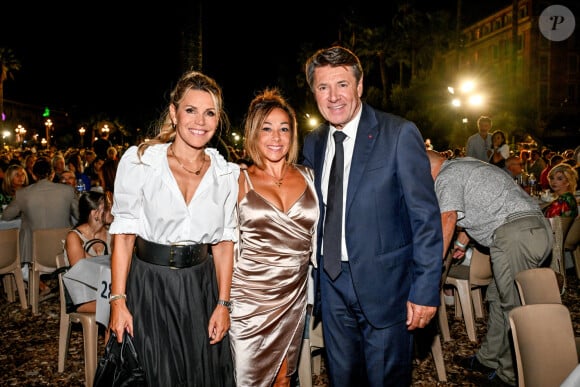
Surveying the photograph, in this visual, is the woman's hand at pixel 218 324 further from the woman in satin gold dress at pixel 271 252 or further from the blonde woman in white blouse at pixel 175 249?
the woman in satin gold dress at pixel 271 252

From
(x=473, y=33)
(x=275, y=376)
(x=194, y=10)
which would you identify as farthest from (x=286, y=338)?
(x=473, y=33)

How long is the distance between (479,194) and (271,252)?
2.02 meters

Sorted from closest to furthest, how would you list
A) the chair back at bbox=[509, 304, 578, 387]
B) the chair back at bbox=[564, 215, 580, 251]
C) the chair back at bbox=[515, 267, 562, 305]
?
1. the chair back at bbox=[509, 304, 578, 387]
2. the chair back at bbox=[515, 267, 562, 305]
3. the chair back at bbox=[564, 215, 580, 251]

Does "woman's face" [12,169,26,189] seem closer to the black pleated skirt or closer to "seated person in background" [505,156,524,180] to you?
the black pleated skirt

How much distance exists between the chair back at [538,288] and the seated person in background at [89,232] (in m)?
3.57

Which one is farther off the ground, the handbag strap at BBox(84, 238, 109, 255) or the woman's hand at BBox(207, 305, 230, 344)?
the handbag strap at BBox(84, 238, 109, 255)

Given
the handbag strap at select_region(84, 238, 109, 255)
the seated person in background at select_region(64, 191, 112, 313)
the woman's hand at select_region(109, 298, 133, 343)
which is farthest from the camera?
the seated person in background at select_region(64, 191, 112, 313)

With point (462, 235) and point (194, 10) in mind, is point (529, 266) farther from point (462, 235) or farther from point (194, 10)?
point (194, 10)

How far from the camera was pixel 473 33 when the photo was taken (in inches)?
2477

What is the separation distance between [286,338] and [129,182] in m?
1.51

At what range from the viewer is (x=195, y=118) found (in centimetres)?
268

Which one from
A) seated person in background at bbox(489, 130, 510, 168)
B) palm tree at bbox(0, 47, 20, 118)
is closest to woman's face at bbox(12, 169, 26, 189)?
seated person in background at bbox(489, 130, 510, 168)

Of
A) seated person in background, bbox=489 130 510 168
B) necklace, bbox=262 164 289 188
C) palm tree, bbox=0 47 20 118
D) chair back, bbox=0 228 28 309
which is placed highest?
palm tree, bbox=0 47 20 118

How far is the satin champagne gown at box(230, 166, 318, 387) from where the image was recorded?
3.12 metres
